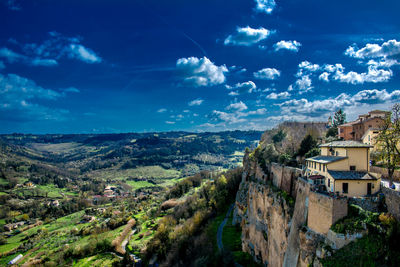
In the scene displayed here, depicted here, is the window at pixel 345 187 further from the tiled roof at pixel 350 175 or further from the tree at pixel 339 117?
the tree at pixel 339 117

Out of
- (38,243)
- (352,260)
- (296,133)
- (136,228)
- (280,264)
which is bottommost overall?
(38,243)

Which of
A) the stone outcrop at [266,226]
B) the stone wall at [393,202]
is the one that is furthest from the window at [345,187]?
the stone outcrop at [266,226]

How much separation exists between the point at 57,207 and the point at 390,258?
162 m

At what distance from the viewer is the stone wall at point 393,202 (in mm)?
16516

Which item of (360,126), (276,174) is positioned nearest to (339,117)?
(360,126)

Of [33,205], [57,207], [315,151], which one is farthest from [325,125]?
[33,205]

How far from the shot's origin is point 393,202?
669 inches

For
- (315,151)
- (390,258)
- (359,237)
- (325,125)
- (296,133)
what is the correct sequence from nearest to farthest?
(390,258) → (359,237) → (315,151) → (296,133) → (325,125)

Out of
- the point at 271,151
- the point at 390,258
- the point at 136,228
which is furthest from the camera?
the point at 136,228

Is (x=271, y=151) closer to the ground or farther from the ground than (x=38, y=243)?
farther from the ground

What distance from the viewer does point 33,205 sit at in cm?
14075

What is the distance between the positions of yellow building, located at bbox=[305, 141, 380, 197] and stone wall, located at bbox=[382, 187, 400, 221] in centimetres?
314

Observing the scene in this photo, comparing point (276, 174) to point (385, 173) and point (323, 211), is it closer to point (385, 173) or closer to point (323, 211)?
point (385, 173)

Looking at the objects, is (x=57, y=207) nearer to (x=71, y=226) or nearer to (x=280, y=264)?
(x=71, y=226)
